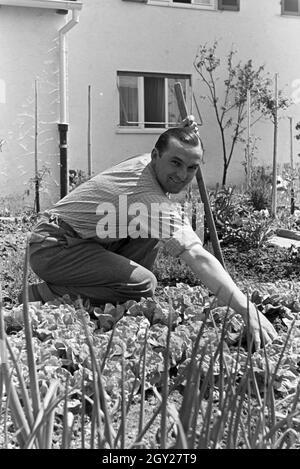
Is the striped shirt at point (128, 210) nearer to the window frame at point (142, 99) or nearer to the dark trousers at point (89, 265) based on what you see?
the dark trousers at point (89, 265)

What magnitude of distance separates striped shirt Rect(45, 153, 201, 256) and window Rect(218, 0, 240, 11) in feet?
36.6

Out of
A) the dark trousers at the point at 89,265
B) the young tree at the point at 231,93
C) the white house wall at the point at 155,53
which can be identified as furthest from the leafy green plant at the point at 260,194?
the dark trousers at the point at 89,265

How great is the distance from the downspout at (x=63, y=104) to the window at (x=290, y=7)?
16.0 feet

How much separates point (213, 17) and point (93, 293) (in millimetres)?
11304

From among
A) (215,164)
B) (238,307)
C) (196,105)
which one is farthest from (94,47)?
(238,307)

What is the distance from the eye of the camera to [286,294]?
3914 mm

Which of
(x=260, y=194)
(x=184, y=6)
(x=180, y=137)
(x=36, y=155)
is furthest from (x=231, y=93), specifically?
(x=180, y=137)

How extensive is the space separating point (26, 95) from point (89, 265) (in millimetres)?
9315

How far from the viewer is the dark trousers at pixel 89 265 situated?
12.9 feet

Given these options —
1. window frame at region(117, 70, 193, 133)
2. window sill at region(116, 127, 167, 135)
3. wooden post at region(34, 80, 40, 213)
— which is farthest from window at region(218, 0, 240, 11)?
wooden post at region(34, 80, 40, 213)

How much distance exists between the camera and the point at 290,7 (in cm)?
1492

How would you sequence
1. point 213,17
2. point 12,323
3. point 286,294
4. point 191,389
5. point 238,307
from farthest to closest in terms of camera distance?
point 213,17 < point 286,294 < point 12,323 < point 238,307 < point 191,389

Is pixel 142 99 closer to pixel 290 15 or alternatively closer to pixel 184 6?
pixel 184 6
